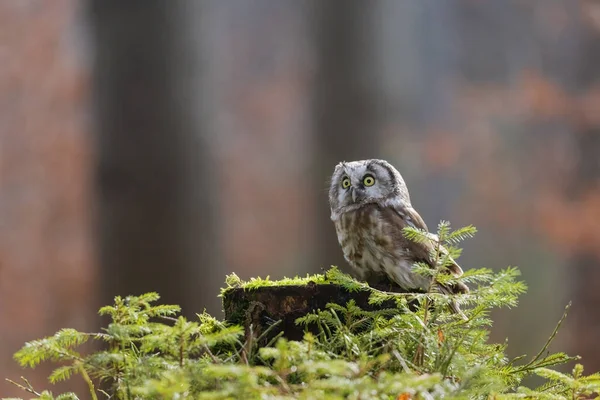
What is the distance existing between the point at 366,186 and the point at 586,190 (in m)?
3.18

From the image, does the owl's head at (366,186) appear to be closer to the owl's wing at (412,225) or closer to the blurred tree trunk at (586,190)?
the owl's wing at (412,225)

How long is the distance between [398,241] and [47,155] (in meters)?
3.25

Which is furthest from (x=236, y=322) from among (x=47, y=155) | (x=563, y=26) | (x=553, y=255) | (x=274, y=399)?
(x=563, y=26)

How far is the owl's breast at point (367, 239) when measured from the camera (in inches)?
78.2

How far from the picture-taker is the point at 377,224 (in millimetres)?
2049

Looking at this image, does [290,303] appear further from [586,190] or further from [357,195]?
[586,190]

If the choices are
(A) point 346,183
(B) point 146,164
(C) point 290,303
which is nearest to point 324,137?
(B) point 146,164

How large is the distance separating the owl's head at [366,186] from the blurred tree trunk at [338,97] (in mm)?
2370

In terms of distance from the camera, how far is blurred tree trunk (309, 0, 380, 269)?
15.2ft

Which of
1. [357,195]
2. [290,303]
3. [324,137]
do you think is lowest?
[290,303]

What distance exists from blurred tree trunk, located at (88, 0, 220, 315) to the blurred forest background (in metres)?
0.05

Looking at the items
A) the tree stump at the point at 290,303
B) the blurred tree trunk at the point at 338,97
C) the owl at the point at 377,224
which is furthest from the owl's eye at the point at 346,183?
the blurred tree trunk at the point at 338,97

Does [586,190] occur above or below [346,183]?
below

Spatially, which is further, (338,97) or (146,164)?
(338,97)
